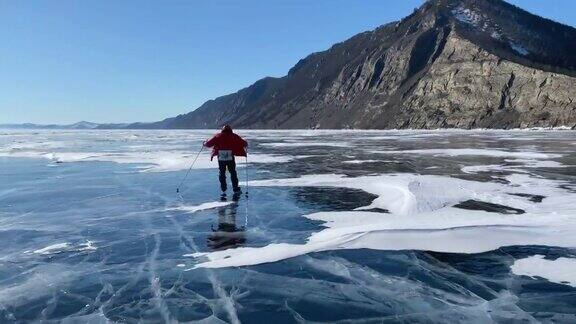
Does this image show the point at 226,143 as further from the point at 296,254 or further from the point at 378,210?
the point at 296,254

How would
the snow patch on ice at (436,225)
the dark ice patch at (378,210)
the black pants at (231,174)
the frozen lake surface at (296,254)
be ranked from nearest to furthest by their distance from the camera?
the frozen lake surface at (296,254)
the snow patch on ice at (436,225)
the dark ice patch at (378,210)
the black pants at (231,174)

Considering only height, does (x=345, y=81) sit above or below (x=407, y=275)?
above

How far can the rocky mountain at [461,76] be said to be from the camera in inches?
3890

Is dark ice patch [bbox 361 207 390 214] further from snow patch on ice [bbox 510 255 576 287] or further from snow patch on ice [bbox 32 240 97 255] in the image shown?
snow patch on ice [bbox 32 240 97 255]

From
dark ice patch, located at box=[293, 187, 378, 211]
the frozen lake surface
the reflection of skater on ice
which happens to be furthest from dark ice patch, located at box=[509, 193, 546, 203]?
the reflection of skater on ice

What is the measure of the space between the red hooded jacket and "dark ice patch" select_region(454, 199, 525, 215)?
628cm

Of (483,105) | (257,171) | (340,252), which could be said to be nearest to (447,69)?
(483,105)

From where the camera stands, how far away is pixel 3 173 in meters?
20.1

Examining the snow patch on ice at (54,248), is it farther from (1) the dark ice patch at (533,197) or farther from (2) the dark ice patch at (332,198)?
(1) the dark ice patch at (533,197)

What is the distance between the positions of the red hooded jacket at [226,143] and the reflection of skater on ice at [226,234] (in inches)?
126

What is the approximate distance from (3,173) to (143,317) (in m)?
18.3

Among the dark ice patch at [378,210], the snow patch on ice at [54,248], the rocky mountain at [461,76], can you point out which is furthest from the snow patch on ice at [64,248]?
the rocky mountain at [461,76]

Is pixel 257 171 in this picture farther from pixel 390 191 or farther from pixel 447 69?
pixel 447 69

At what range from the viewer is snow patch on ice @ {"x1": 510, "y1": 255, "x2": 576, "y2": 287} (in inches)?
235
